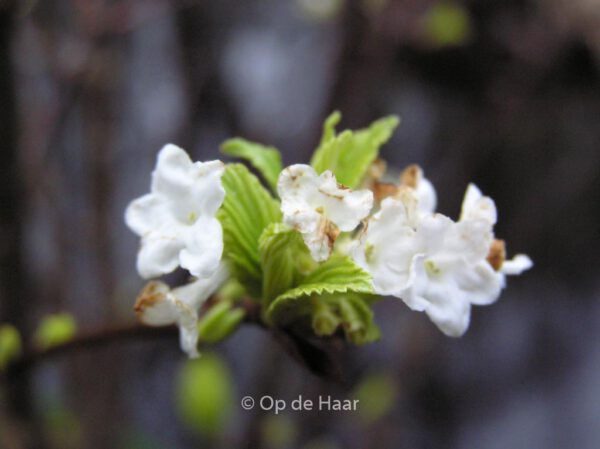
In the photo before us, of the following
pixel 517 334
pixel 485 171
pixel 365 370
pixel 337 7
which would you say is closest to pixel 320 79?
pixel 337 7

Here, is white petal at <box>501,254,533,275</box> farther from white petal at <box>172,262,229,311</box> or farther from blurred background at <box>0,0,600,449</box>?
blurred background at <box>0,0,600,449</box>

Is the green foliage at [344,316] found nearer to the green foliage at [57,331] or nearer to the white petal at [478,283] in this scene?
the white petal at [478,283]

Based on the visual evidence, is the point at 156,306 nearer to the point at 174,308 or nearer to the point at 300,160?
the point at 174,308

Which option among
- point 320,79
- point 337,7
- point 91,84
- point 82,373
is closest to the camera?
point 91,84

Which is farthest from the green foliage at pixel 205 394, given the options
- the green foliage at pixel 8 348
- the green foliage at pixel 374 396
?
the green foliage at pixel 8 348

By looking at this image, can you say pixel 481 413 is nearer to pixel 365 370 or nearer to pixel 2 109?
pixel 365 370

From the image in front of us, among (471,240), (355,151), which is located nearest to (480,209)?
(471,240)
